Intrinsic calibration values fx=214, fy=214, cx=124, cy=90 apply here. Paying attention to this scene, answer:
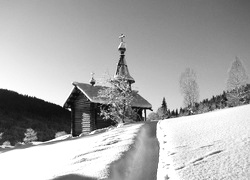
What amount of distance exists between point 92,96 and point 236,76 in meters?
20.1

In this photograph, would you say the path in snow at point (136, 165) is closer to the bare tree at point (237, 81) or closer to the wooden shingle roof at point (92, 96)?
the wooden shingle roof at point (92, 96)

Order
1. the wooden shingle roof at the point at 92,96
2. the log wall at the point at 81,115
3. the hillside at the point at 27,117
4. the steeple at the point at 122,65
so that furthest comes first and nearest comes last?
the hillside at the point at 27,117 < the steeple at the point at 122,65 < the log wall at the point at 81,115 < the wooden shingle roof at the point at 92,96

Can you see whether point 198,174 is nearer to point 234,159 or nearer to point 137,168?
point 234,159

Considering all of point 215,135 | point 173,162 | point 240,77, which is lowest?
point 173,162

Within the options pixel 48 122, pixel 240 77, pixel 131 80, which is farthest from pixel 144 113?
pixel 48 122

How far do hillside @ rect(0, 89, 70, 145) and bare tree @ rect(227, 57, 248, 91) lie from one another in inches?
1025

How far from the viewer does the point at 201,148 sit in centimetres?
391

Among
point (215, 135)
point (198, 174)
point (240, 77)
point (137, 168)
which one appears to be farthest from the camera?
point (240, 77)

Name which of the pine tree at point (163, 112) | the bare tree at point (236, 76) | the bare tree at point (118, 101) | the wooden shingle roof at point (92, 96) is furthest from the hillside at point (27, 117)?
the bare tree at point (236, 76)

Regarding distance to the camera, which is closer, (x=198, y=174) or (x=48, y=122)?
(x=198, y=174)

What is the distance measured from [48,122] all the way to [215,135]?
36.2 metres

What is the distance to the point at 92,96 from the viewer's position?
18281mm

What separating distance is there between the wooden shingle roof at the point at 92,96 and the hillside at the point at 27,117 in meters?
11.6

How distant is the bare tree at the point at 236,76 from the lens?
2778 cm
